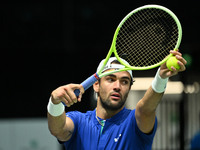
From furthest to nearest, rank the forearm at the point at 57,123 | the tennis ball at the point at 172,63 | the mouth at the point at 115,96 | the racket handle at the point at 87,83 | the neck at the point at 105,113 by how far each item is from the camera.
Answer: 1. the neck at the point at 105,113
2. the mouth at the point at 115,96
3. the forearm at the point at 57,123
4. the racket handle at the point at 87,83
5. the tennis ball at the point at 172,63

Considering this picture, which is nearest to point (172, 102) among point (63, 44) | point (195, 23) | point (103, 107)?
point (195, 23)

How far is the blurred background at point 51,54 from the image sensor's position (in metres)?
8.12

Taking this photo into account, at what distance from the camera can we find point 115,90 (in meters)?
4.08

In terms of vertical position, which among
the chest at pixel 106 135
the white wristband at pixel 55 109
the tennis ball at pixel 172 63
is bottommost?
the chest at pixel 106 135

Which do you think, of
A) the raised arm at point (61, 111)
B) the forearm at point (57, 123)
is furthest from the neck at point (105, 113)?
the forearm at point (57, 123)

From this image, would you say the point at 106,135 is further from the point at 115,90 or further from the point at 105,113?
the point at 115,90

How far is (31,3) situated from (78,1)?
0.81 meters

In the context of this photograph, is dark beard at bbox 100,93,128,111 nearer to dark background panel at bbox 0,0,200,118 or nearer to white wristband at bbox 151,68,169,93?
white wristband at bbox 151,68,169,93

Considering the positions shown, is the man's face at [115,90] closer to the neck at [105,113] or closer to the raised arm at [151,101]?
the neck at [105,113]

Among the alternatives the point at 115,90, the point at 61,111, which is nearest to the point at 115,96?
the point at 115,90

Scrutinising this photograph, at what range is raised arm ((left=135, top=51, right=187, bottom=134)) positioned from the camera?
12.2 feet

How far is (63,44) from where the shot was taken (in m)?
8.30

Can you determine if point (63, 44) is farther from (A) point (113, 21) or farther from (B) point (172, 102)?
(B) point (172, 102)

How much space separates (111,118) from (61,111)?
474mm
